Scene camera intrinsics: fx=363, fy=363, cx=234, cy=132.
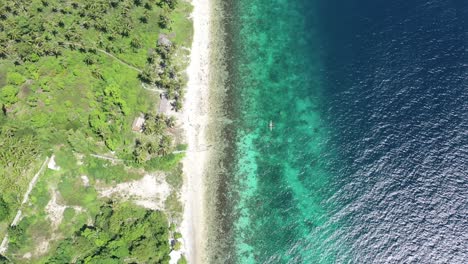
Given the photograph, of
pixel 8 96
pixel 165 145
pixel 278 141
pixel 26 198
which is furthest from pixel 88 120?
pixel 278 141

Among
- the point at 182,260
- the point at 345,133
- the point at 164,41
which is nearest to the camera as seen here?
the point at 182,260

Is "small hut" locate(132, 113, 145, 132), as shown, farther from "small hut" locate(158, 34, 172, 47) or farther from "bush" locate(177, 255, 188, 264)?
"bush" locate(177, 255, 188, 264)

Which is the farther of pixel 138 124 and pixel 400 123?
pixel 400 123

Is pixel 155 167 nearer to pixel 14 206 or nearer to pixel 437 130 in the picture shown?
pixel 14 206

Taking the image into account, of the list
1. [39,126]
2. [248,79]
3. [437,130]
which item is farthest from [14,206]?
[437,130]

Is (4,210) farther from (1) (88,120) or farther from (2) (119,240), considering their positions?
(1) (88,120)

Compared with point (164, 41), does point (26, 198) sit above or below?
below

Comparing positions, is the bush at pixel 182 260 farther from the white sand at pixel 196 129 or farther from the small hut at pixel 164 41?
the small hut at pixel 164 41

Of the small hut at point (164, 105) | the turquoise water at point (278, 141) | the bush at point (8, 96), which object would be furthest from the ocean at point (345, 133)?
the bush at point (8, 96)
